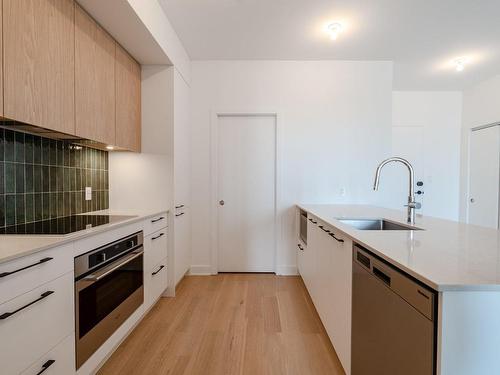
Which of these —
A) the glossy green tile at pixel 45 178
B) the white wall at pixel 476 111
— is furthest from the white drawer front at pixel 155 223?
the white wall at pixel 476 111

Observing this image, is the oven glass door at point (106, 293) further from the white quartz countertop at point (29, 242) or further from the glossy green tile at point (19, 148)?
the glossy green tile at point (19, 148)

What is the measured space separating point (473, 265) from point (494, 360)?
0.26m

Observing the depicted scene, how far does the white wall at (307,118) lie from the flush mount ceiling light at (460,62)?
0.86 m

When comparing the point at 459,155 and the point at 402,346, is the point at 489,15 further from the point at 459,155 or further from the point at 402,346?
the point at 402,346

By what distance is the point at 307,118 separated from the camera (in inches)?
124

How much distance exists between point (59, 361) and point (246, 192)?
2312 millimetres

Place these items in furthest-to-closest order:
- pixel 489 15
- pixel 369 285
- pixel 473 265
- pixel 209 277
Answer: pixel 209 277
pixel 489 15
pixel 369 285
pixel 473 265

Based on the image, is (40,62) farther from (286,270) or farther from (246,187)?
(286,270)

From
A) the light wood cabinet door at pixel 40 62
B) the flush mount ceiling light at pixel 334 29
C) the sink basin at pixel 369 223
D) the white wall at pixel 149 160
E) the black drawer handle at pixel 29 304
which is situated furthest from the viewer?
the white wall at pixel 149 160

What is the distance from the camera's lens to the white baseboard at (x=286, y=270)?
3158 millimetres

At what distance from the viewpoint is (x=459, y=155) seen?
426cm

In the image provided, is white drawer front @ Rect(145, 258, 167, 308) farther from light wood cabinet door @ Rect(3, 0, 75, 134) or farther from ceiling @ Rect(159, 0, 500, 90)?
ceiling @ Rect(159, 0, 500, 90)

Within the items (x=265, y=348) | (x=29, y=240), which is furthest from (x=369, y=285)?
(x=29, y=240)

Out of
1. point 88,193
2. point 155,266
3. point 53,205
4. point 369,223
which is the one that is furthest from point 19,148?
point 369,223
